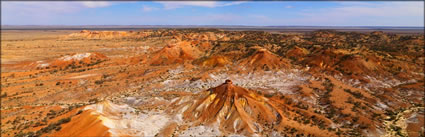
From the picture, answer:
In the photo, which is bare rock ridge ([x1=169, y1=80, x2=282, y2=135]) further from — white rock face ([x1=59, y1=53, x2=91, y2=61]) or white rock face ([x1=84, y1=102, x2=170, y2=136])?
white rock face ([x1=59, y1=53, x2=91, y2=61])

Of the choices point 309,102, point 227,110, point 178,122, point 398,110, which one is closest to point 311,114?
point 309,102

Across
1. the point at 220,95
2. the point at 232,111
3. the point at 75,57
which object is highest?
the point at 75,57

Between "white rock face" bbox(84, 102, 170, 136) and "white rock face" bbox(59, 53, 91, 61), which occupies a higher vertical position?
"white rock face" bbox(59, 53, 91, 61)

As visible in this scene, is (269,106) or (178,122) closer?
(178,122)

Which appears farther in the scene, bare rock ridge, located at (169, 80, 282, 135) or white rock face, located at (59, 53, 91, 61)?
white rock face, located at (59, 53, 91, 61)

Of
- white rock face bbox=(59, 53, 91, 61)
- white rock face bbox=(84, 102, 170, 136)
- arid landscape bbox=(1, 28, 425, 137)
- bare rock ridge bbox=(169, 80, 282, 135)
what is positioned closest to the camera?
white rock face bbox=(84, 102, 170, 136)

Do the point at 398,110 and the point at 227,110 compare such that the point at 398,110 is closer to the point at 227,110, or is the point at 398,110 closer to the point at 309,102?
the point at 309,102

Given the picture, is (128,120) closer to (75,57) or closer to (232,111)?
(232,111)

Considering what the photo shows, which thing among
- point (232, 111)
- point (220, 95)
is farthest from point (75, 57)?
point (232, 111)

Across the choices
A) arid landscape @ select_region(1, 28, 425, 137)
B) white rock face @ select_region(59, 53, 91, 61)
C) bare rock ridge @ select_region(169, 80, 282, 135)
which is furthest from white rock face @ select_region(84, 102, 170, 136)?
white rock face @ select_region(59, 53, 91, 61)
